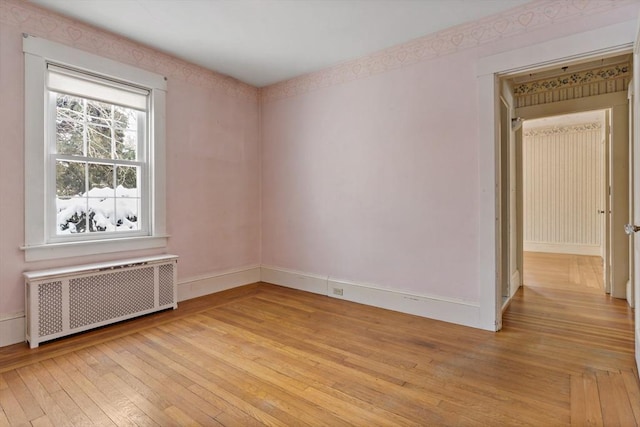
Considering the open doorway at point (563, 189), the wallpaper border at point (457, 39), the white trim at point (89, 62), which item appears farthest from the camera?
the open doorway at point (563, 189)

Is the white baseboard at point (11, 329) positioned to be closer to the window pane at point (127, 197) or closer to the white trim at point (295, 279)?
the window pane at point (127, 197)

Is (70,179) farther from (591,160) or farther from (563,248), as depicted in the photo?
(591,160)

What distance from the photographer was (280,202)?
480 centimetres

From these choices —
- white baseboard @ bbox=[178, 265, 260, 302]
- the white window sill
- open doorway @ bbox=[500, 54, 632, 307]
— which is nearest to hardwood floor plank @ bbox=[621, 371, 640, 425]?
open doorway @ bbox=[500, 54, 632, 307]

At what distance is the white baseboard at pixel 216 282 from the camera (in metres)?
4.07

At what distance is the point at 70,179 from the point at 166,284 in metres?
1.39

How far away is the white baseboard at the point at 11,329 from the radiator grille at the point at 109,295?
0.37m

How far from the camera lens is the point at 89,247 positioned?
10.6ft

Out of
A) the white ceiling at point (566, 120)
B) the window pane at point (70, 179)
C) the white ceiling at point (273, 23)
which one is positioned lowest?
the window pane at point (70, 179)

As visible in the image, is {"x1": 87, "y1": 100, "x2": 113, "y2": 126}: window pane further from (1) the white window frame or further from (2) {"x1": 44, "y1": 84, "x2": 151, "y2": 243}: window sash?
(1) the white window frame

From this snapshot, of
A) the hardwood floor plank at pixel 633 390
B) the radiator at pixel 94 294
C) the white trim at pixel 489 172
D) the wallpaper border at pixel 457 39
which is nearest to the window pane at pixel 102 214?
the radiator at pixel 94 294

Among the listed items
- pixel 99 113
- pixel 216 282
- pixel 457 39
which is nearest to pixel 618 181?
pixel 457 39

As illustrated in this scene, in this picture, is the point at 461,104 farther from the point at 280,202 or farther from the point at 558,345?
the point at 280,202

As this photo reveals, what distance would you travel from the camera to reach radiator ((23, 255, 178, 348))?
2.77 metres
